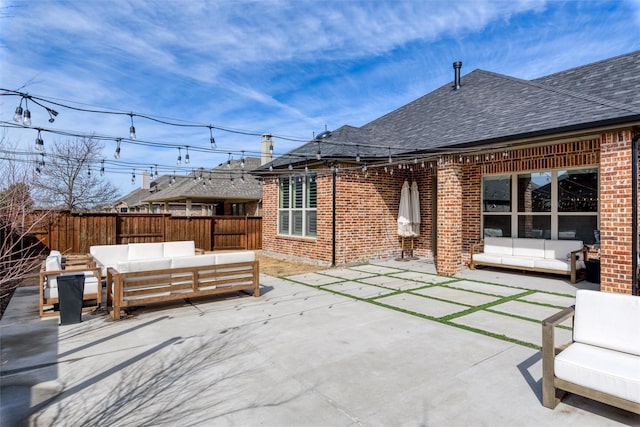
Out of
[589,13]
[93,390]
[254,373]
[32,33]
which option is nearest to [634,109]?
[589,13]

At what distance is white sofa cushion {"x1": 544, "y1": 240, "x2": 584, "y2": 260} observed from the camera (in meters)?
8.11

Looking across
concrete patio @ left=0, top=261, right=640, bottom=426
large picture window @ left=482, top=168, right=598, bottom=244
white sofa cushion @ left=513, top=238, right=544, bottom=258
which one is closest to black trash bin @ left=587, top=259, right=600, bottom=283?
large picture window @ left=482, top=168, right=598, bottom=244

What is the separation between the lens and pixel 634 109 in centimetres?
597

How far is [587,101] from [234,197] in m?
18.6

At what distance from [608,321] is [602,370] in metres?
0.67

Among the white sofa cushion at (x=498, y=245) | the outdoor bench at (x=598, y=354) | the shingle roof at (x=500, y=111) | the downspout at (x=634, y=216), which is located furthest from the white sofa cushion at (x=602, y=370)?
the white sofa cushion at (x=498, y=245)

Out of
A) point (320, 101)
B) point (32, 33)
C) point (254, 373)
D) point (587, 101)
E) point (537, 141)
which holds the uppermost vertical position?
point (320, 101)

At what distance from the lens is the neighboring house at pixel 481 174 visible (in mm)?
6395

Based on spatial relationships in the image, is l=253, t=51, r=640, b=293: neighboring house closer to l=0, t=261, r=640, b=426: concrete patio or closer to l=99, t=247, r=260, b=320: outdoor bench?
l=0, t=261, r=640, b=426: concrete patio

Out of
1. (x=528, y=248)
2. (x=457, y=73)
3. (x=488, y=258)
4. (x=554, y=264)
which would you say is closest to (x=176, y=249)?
(x=488, y=258)

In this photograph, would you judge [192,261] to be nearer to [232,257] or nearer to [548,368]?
[232,257]

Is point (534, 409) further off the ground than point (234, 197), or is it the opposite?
point (234, 197)

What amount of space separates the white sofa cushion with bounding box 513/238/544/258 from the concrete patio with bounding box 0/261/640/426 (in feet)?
7.26

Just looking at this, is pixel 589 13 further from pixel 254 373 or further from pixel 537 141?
pixel 254 373
